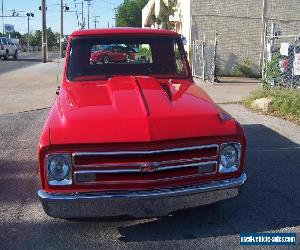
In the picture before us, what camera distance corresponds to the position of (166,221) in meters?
4.74

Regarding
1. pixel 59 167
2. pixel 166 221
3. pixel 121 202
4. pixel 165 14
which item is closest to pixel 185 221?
pixel 166 221

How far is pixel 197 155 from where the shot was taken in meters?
4.17

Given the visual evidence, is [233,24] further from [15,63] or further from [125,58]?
[15,63]

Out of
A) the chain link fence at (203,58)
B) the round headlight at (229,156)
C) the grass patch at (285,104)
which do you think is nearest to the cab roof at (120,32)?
the round headlight at (229,156)

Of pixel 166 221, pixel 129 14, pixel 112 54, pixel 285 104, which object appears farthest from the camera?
pixel 129 14

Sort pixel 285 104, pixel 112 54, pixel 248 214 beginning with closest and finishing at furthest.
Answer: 1. pixel 248 214
2. pixel 112 54
3. pixel 285 104

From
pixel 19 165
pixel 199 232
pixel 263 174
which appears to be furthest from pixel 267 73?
pixel 199 232

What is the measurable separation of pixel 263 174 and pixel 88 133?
3.12 m

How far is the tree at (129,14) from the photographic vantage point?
243 feet

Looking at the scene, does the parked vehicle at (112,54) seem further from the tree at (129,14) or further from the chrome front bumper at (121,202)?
the tree at (129,14)

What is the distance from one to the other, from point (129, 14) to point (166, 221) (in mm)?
72361

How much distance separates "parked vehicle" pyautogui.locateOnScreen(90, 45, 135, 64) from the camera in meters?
5.86

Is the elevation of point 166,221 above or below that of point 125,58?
below

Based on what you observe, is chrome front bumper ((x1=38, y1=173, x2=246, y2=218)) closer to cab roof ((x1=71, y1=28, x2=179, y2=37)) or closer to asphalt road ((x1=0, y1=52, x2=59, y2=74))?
cab roof ((x1=71, y1=28, x2=179, y2=37))
